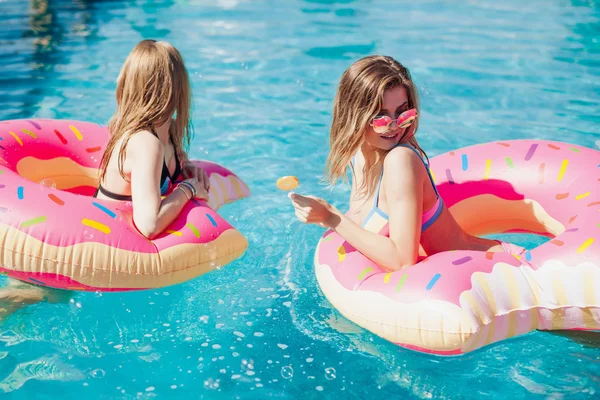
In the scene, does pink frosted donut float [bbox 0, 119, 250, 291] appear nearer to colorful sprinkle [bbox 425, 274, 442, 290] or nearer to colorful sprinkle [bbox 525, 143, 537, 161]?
colorful sprinkle [bbox 425, 274, 442, 290]

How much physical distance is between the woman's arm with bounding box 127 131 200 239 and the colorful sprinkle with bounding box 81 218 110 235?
167mm

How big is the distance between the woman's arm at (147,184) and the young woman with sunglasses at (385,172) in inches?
26.5

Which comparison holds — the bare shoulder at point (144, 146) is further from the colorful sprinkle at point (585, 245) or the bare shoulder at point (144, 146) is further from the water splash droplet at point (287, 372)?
the colorful sprinkle at point (585, 245)

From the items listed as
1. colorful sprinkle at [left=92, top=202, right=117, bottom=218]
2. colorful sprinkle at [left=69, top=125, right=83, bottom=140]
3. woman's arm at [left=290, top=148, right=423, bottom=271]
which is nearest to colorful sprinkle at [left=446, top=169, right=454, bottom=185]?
woman's arm at [left=290, top=148, right=423, bottom=271]

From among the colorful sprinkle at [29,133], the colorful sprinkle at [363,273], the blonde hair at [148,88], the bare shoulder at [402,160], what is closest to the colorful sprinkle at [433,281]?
the colorful sprinkle at [363,273]

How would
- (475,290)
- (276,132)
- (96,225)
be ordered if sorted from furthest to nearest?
(276,132) → (96,225) → (475,290)

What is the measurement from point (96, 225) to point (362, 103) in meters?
1.32

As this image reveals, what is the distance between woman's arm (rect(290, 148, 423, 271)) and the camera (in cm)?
304

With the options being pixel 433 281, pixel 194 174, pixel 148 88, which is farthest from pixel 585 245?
pixel 148 88

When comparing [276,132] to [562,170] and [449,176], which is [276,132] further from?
[562,170]

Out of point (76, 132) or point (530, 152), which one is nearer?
point (530, 152)

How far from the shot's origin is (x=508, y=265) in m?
3.03

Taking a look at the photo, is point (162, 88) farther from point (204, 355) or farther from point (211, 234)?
point (204, 355)

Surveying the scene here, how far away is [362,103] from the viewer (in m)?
3.10
